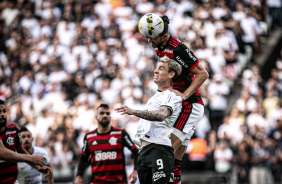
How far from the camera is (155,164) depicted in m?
7.04

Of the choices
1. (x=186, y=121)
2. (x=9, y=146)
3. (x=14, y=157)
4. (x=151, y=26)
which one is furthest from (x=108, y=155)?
(x=151, y=26)

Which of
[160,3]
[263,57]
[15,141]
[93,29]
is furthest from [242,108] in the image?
[15,141]

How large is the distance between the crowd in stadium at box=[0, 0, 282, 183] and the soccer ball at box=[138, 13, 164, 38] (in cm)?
857

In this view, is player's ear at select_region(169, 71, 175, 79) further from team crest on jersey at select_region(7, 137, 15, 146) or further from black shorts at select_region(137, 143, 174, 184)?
team crest on jersey at select_region(7, 137, 15, 146)

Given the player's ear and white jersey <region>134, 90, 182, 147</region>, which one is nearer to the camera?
white jersey <region>134, 90, 182, 147</region>

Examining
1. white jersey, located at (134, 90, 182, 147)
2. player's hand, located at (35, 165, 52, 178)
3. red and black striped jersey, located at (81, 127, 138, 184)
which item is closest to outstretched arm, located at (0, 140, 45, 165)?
player's hand, located at (35, 165, 52, 178)

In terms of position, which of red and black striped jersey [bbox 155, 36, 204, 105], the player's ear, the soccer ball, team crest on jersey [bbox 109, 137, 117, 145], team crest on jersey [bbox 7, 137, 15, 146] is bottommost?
team crest on jersey [bbox 109, 137, 117, 145]

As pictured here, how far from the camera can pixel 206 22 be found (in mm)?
19516

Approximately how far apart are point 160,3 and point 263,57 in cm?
494

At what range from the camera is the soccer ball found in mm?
7902

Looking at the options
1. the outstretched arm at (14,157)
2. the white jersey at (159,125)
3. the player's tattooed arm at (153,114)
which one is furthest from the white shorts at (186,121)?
the outstretched arm at (14,157)

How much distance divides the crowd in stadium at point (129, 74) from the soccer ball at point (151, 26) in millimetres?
8572

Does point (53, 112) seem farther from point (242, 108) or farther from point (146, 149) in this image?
point (146, 149)

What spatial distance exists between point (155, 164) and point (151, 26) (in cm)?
221
